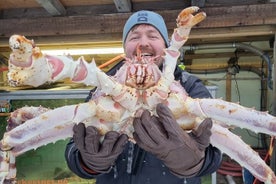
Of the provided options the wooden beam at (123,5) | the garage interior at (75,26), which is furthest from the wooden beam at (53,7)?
the wooden beam at (123,5)

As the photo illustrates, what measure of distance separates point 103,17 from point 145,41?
1673 millimetres

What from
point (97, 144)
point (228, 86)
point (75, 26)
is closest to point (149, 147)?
point (97, 144)

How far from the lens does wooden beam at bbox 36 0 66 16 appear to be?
278 centimetres

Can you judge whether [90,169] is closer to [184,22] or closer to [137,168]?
[137,168]

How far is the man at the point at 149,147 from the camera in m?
1.16

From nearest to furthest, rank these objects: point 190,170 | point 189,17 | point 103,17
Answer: point 189,17
point 190,170
point 103,17

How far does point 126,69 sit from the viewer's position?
1.15m

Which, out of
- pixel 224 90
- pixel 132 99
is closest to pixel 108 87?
pixel 132 99

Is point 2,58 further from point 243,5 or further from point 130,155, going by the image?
point 130,155

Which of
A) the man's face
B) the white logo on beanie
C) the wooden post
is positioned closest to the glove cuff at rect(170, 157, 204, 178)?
the man's face

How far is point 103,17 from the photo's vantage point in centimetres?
299

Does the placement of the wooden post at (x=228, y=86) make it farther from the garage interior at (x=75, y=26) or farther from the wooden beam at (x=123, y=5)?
the wooden beam at (x=123, y=5)

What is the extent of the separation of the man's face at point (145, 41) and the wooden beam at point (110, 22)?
1410mm

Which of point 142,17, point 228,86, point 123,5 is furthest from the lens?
point 228,86
